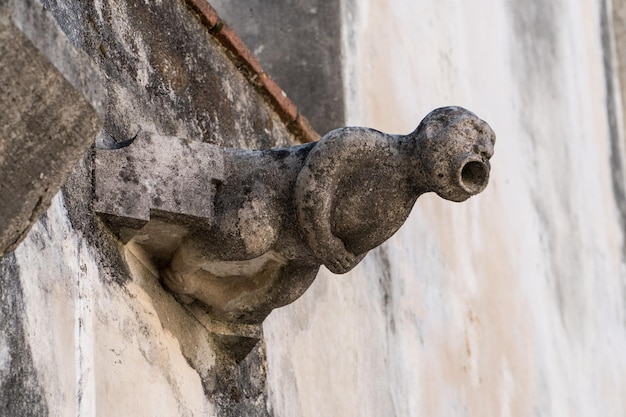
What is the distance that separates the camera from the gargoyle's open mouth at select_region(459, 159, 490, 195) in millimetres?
3141

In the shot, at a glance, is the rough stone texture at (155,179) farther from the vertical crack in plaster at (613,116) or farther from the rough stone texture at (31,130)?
the vertical crack in plaster at (613,116)

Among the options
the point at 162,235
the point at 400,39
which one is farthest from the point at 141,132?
the point at 400,39

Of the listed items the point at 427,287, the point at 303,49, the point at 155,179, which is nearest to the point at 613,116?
the point at 427,287

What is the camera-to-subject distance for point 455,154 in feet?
10.3

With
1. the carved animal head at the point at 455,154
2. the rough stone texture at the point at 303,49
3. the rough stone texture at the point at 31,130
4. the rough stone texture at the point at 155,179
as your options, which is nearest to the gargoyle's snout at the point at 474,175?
the carved animal head at the point at 455,154

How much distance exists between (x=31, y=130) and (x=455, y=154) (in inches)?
47.6

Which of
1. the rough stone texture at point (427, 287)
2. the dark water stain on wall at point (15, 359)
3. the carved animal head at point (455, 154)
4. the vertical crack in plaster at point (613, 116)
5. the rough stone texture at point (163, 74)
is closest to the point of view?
the dark water stain on wall at point (15, 359)

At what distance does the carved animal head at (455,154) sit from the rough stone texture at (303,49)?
170 centimetres

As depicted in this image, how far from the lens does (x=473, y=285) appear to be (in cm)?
570

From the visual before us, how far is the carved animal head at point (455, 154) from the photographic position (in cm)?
312

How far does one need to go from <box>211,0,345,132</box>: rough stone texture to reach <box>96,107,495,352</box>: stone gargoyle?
5.22ft

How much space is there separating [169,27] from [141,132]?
0.58 meters

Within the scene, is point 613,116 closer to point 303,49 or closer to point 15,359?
point 303,49

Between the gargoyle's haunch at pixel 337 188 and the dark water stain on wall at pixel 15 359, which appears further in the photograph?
the gargoyle's haunch at pixel 337 188
